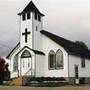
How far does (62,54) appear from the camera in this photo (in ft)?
151

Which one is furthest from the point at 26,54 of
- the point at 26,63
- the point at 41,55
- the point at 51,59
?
the point at 51,59

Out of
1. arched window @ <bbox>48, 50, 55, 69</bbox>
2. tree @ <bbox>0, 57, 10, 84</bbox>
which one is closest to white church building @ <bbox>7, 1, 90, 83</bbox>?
arched window @ <bbox>48, 50, 55, 69</bbox>

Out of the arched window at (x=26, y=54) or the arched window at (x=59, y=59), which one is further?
the arched window at (x=26, y=54)

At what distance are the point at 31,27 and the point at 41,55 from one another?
182 inches

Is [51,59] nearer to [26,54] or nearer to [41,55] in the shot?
[41,55]

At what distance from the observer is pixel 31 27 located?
158ft

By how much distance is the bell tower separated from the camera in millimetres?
48156

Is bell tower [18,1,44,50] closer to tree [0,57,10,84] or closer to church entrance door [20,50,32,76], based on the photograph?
church entrance door [20,50,32,76]

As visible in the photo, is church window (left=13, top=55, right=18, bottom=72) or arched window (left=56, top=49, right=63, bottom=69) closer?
arched window (left=56, top=49, right=63, bottom=69)

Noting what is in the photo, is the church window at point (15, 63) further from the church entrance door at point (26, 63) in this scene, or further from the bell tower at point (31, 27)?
the bell tower at point (31, 27)

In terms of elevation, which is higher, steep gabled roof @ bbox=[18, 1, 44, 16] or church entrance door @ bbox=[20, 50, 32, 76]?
steep gabled roof @ bbox=[18, 1, 44, 16]

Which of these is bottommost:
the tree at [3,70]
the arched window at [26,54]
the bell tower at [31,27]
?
the tree at [3,70]

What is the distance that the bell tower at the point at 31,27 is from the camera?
48.2m

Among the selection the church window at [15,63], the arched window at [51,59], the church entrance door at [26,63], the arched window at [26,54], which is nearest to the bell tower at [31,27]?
the arched window at [26,54]
